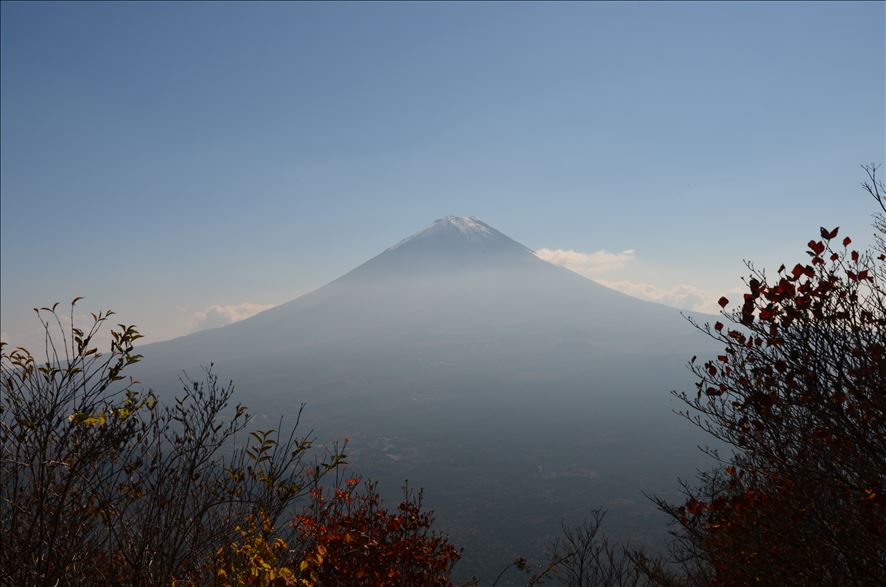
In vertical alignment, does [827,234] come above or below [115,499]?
above

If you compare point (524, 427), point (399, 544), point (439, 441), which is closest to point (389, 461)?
point (439, 441)

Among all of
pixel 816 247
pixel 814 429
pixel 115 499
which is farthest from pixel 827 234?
pixel 115 499

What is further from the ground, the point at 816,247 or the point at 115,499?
the point at 816,247

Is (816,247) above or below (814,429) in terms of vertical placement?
above

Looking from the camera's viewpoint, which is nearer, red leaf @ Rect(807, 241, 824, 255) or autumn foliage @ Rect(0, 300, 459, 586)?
autumn foliage @ Rect(0, 300, 459, 586)

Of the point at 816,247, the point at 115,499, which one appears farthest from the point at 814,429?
the point at 115,499

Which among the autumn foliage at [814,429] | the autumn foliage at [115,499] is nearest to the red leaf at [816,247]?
the autumn foliage at [814,429]

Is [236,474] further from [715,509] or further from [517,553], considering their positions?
[517,553]

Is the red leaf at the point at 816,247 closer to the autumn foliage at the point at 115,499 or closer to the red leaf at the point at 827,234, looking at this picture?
the red leaf at the point at 827,234

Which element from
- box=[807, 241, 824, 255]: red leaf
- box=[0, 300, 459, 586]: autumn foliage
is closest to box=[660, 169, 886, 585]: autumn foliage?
box=[807, 241, 824, 255]: red leaf

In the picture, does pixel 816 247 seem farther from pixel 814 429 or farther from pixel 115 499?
pixel 115 499

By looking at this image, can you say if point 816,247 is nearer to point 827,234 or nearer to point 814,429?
point 827,234

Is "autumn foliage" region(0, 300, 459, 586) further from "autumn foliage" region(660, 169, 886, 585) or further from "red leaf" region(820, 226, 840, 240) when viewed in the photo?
"red leaf" region(820, 226, 840, 240)
